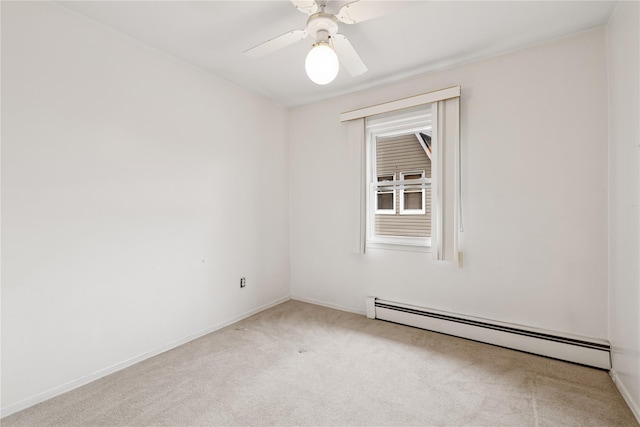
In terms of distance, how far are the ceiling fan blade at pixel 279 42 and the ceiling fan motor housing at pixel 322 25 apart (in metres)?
0.07

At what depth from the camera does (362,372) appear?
207 cm

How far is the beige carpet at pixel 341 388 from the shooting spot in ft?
5.31

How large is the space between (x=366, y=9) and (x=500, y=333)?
2.65 m

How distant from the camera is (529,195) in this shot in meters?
2.35

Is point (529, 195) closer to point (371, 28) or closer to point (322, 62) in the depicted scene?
point (371, 28)

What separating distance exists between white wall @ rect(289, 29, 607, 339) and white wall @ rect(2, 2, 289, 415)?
70.5 inches

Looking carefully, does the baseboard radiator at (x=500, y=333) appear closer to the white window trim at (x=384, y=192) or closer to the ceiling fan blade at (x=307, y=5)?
the white window trim at (x=384, y=192)

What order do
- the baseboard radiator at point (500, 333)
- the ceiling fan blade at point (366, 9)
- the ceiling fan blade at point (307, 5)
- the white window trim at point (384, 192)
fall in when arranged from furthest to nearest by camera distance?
the white window trim at point (384, 192), the baseboard radiator at point (500, 333), the ceiling fan blade at point (307, 5), the ceiling fan blade at point (366, 9)

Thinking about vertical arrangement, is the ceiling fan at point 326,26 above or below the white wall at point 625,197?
above

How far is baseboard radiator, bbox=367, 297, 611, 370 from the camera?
6.86ft

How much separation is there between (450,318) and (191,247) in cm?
253

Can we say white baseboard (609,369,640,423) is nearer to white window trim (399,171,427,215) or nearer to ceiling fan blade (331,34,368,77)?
white window trim (399,171,427,215)

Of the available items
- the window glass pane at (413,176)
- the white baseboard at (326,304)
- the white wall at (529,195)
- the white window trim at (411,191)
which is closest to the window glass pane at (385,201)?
the white window trim at (411,191)

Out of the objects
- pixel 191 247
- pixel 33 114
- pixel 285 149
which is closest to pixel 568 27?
pixel 285 149
